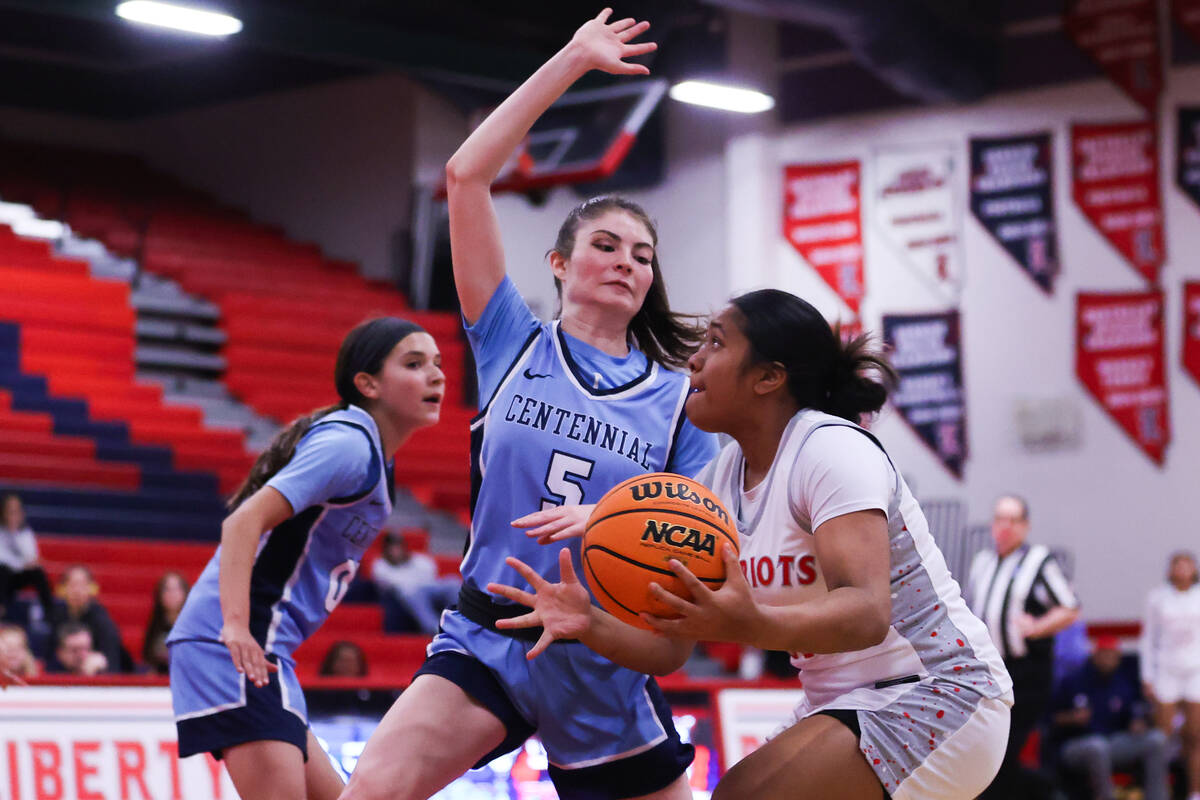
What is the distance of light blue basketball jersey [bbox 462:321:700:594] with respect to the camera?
3512 mm

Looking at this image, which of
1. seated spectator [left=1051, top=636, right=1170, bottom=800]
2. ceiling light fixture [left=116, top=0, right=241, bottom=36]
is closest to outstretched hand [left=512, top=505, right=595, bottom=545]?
seated spectator [left=1051, top=636, right=1170, bottom=800]

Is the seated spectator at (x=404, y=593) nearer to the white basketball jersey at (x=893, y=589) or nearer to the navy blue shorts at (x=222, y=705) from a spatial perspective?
the navy blue shorts at (x=222, y=705)

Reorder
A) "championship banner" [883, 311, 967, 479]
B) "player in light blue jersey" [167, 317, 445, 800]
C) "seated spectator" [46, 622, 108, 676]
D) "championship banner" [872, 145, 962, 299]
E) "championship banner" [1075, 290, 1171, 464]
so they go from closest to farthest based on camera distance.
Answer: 1. "player in light blue jersey" [167, 317, 445, 800]
2. "seated spectator" [46, 622, 108, 676]
3. "championship banner" [1075, 290, 1171, 464]
4. "championship banner" [883, 311, 967, 479]
5. "championship banner" [872, 145, 962, 299]

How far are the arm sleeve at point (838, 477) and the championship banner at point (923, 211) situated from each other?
41.6ft

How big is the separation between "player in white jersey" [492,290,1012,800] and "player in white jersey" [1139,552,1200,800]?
9.14m

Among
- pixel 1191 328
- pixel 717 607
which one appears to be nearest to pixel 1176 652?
pixel 1191 328

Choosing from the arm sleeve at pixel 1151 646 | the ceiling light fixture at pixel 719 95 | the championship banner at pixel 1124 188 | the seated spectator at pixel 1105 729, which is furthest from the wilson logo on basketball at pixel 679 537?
the championship banner at pixel 1124 188

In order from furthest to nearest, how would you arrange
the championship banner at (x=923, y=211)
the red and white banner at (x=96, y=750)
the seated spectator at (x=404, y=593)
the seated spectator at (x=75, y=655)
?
the championship banner at (x=923, y=211)
the seated spectator at (x=404, y=593)
the seated spectator at (x=75, y=655)
the red and white banner at (x=96, y=750)

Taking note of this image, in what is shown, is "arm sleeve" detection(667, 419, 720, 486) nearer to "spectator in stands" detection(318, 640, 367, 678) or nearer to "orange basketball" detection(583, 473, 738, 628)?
"orange basketball" detection(583, 473, 738, 628)

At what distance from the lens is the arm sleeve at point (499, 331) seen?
367cm

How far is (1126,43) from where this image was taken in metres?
14.2

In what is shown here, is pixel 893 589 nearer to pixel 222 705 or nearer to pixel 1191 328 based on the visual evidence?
pixel 222 705

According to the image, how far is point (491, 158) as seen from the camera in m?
3.51

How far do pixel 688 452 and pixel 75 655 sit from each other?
5.63 meters
